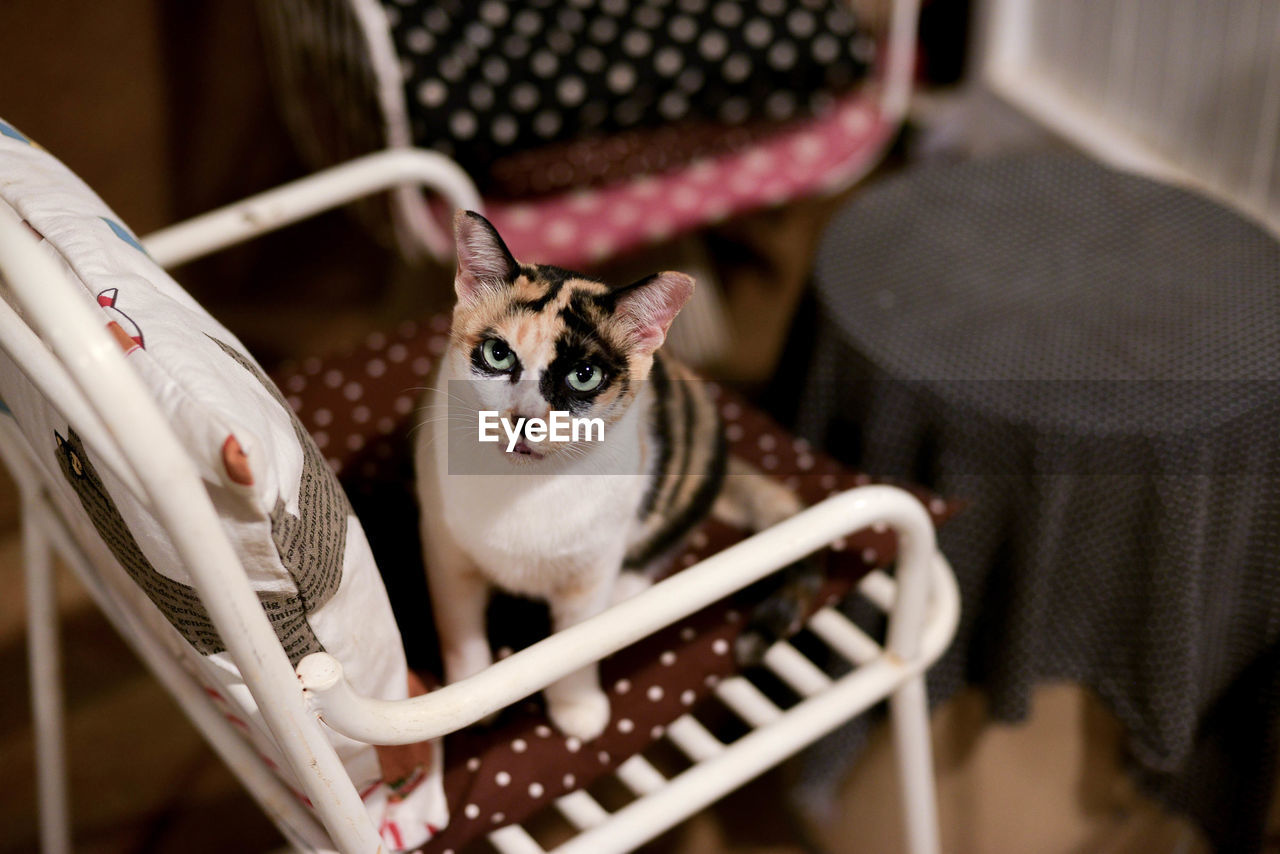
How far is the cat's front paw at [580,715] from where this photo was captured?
0.78 metres

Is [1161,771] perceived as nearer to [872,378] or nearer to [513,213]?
[872,378]

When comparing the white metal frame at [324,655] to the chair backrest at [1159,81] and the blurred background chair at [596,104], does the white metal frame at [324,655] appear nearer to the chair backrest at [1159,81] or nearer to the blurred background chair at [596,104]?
Answer: the blurred background chair at [596,104]

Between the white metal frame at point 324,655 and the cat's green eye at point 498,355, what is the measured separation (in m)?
0.17

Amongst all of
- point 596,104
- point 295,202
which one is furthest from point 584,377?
point 596,104

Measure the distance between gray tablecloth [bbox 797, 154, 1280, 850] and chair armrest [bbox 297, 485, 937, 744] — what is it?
0.88ft

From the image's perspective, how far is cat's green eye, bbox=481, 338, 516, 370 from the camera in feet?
2.01

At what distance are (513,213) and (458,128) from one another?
0.14m

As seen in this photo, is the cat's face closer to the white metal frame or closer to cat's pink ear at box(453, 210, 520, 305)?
cat's pink ear at box(453, 210, 520, 305)

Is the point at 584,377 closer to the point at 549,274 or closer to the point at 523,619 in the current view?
the point at 549,274

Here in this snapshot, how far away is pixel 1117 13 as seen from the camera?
1847mm

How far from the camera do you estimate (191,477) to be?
46cm

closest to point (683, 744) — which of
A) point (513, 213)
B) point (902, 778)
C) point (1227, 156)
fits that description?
point (902, 778)

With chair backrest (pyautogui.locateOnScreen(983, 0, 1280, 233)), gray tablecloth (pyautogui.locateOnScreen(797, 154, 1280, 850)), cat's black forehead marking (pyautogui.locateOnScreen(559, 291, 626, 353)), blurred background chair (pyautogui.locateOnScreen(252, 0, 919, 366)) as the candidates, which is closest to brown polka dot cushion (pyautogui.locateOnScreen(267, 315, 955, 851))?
Answer: gray tablecloth (pyautogui.locateOnScreen(797, 154, 1280, 850))
